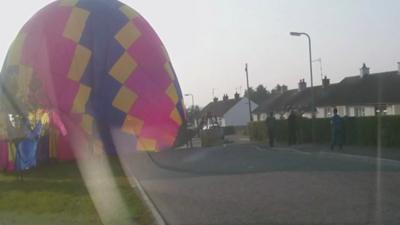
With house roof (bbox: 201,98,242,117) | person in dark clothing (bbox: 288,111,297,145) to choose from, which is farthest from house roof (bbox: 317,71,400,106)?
house roof (bbox: 201,98,242,117)

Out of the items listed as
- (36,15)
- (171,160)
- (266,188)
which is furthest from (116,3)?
(266,188)

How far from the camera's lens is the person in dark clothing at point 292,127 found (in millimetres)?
26733

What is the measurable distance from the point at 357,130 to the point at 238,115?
246ft

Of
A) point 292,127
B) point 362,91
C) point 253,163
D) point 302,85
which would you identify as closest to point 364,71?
point 362,91

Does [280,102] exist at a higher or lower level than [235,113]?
higher

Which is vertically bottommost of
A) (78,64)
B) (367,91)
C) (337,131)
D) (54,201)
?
(54,201)

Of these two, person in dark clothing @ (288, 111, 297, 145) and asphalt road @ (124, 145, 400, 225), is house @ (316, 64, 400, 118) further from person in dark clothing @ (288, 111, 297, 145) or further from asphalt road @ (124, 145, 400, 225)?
asphalt road @ (124, 145, 400, 225)

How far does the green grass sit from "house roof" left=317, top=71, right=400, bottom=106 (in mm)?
35470

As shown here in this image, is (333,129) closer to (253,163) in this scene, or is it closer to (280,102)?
(253,163)

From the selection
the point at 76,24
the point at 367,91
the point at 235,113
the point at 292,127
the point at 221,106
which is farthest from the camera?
the point at 221,106

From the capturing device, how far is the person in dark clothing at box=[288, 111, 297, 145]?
1052 inches

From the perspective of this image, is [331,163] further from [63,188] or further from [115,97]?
[115,97]

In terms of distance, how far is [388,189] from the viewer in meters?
11.1

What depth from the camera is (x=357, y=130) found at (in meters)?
24.0
